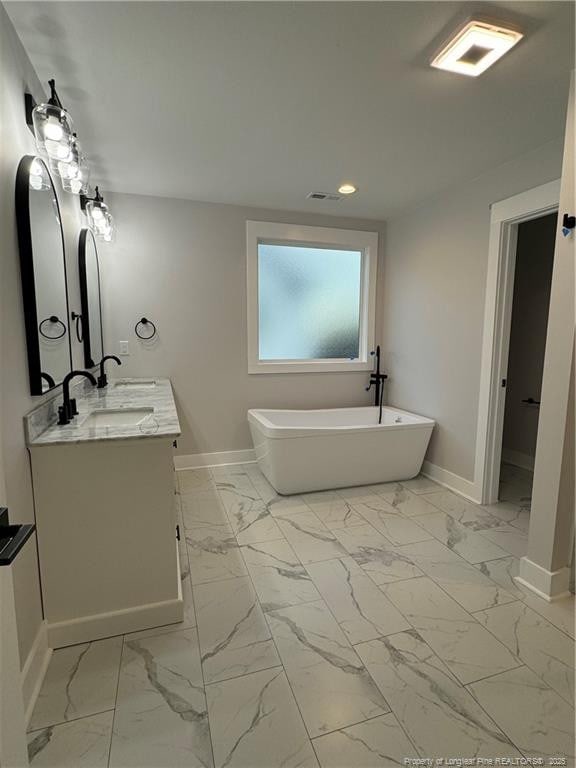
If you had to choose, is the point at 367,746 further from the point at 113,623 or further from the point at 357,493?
the point at 357,493

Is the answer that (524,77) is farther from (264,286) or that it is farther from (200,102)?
(264,286)

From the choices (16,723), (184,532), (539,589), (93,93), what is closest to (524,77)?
(93,93)

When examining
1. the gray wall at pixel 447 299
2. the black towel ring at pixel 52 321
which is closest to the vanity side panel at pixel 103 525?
the black towel ring at pixel 52 321

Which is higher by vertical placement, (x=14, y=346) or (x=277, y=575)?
(x=14, y=346)

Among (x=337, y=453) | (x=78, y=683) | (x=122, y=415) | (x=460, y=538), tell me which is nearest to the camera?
(x=78, y=683)

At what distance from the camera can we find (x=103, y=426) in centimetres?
179

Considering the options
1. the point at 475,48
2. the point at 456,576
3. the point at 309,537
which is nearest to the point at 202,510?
the point at 309,537

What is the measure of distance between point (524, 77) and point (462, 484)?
264 cm

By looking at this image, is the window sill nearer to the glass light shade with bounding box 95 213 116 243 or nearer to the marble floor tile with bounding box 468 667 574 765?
the glass light shade with bounding box 95 213 116 243

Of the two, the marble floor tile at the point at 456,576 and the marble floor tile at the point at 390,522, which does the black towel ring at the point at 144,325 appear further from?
the marble floor tile at the point at 456,576

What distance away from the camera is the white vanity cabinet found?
1506 mm

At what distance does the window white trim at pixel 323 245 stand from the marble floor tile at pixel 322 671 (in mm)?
2374

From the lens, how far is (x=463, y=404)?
3.05 metres

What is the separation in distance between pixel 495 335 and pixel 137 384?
2850mm
